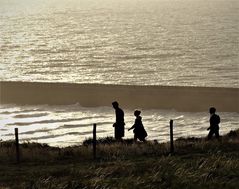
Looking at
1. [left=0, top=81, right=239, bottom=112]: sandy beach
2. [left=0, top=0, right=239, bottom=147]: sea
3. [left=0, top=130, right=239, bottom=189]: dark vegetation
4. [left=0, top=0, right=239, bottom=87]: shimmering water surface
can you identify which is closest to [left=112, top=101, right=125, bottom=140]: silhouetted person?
[left=0, top=130, right=239, bottom=189]: dark vegetation

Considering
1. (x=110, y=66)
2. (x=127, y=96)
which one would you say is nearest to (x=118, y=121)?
(x=127, y=96)

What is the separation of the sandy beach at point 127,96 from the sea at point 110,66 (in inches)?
55.5

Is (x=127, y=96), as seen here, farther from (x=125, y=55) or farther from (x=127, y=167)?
(x=125, y=55)

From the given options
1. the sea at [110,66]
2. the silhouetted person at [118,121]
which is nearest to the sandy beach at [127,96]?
the sea at [110,66]

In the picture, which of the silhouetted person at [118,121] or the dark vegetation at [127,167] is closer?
the dark vegetation at [127,167]

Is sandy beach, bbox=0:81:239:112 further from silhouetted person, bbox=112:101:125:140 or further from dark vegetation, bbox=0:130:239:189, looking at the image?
dark vegetation, bbox=0:130:239:189

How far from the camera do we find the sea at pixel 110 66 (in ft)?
110

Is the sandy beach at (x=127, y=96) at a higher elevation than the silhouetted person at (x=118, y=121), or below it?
higher

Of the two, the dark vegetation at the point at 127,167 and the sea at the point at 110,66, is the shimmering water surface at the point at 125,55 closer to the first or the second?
the sea at the point at 110,66

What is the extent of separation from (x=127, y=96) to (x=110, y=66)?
3207cm

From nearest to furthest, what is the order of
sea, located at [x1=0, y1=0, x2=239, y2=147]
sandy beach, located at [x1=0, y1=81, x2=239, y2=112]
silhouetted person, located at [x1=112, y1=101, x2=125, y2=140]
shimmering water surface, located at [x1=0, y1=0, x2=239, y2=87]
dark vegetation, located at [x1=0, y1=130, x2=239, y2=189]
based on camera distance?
dark vegetation, located at [x1=0, y1=130, x2=239, y2=189] < silhouetted person, located at [x1=112, y1=101, x2=125, y2=140] < sea, located at [x1=0, y1=0, x2=239, y2=147] < sandy beach, located at [x1=0, y1=81, x2=239, y2=112] < shimmering water surface, located at [x1=0, y1=0, x2=239, y2=87]

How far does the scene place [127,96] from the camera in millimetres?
44625

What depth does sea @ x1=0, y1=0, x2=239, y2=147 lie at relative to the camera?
110ft

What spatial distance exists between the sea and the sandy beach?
4.62 ft
